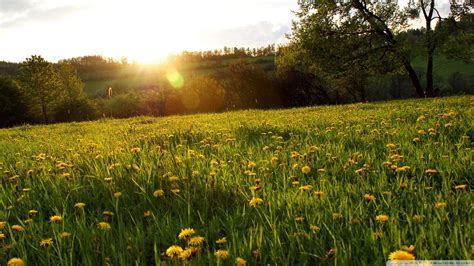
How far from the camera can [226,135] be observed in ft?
24.1

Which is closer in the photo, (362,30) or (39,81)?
(362,30)

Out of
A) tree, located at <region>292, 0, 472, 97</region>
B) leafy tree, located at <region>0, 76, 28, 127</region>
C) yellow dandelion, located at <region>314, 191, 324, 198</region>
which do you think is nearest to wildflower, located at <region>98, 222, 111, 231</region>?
yellow dandelion, located at <region>314, 191, 324, 198</region>

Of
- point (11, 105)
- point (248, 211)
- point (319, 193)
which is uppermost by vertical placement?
point (319, 193)

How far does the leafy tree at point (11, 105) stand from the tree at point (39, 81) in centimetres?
331

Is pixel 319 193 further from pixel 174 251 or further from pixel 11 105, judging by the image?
pixel 11 105

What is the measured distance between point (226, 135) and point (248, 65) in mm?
36879

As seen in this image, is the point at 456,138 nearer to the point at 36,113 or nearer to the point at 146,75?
the point at 36,113

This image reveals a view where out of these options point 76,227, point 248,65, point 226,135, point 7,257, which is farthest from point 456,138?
point 248,65

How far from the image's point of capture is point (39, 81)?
1953 inches

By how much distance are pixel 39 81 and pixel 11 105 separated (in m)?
7.10

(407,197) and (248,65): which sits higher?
(248,65)

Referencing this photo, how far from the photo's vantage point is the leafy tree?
52438 millimetres

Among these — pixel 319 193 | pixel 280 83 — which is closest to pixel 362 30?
pixel 280 83

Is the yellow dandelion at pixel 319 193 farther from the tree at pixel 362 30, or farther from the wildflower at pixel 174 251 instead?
the tree at pixel 362 30
